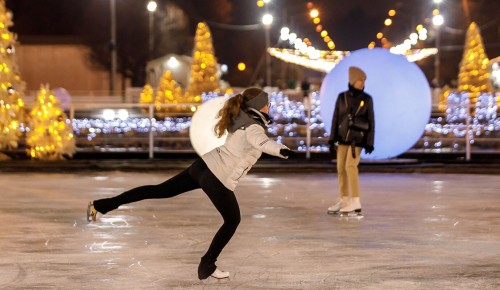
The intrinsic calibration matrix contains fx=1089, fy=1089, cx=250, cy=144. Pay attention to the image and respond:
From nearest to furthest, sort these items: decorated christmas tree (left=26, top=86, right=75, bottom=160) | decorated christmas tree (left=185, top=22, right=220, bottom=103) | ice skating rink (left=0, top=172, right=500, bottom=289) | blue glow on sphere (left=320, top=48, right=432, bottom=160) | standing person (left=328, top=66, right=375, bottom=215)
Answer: ice skating rink (left=0, top=172, right=500, bottom=289) → standing person (left=328, top=66, right=375, bottom=215) → blue glow on sphere (left=320, top=48, right=432, bottom=160) → decorated christmas tree (left=26, top=86, right=75, bottom=160) → decorated christmas tree (left=185, top=22, right=220, bottom=103)

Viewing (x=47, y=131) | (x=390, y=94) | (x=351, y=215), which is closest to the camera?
(x=351, y=215)

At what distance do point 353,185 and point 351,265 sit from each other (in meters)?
3.88

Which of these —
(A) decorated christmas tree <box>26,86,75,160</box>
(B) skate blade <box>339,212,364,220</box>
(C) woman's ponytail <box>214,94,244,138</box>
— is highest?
(C) woman's ponytail <box>214,94,244,138</box>

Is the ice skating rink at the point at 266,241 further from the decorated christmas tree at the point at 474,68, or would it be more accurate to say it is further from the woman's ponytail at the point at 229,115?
the decorated christmas tree at the point at 474,68

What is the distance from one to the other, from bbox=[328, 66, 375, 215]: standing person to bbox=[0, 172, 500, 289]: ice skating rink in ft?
1.58

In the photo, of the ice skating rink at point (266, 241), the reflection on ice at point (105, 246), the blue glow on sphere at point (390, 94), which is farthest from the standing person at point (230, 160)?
the blue glow on sphere at point (390, 94)

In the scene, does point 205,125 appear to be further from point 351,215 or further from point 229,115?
point 229,115

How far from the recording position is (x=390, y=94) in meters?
18.5

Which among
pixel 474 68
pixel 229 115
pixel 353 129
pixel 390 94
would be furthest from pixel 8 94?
pixel 474 68

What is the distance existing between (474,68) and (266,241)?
42.4m

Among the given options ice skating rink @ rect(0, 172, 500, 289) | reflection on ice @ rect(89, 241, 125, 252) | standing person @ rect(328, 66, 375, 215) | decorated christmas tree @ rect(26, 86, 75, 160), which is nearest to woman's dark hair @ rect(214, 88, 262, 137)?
ice skating rink @ rect(0, 172, 500, 289)

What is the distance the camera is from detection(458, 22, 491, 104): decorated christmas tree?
50.9 metres

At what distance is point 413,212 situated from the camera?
13.0m

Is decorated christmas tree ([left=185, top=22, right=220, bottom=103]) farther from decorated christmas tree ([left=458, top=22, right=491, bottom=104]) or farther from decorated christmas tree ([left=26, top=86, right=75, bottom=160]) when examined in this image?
decorated christmas tree ([left=26, top=86, right=75, bottom=160])
